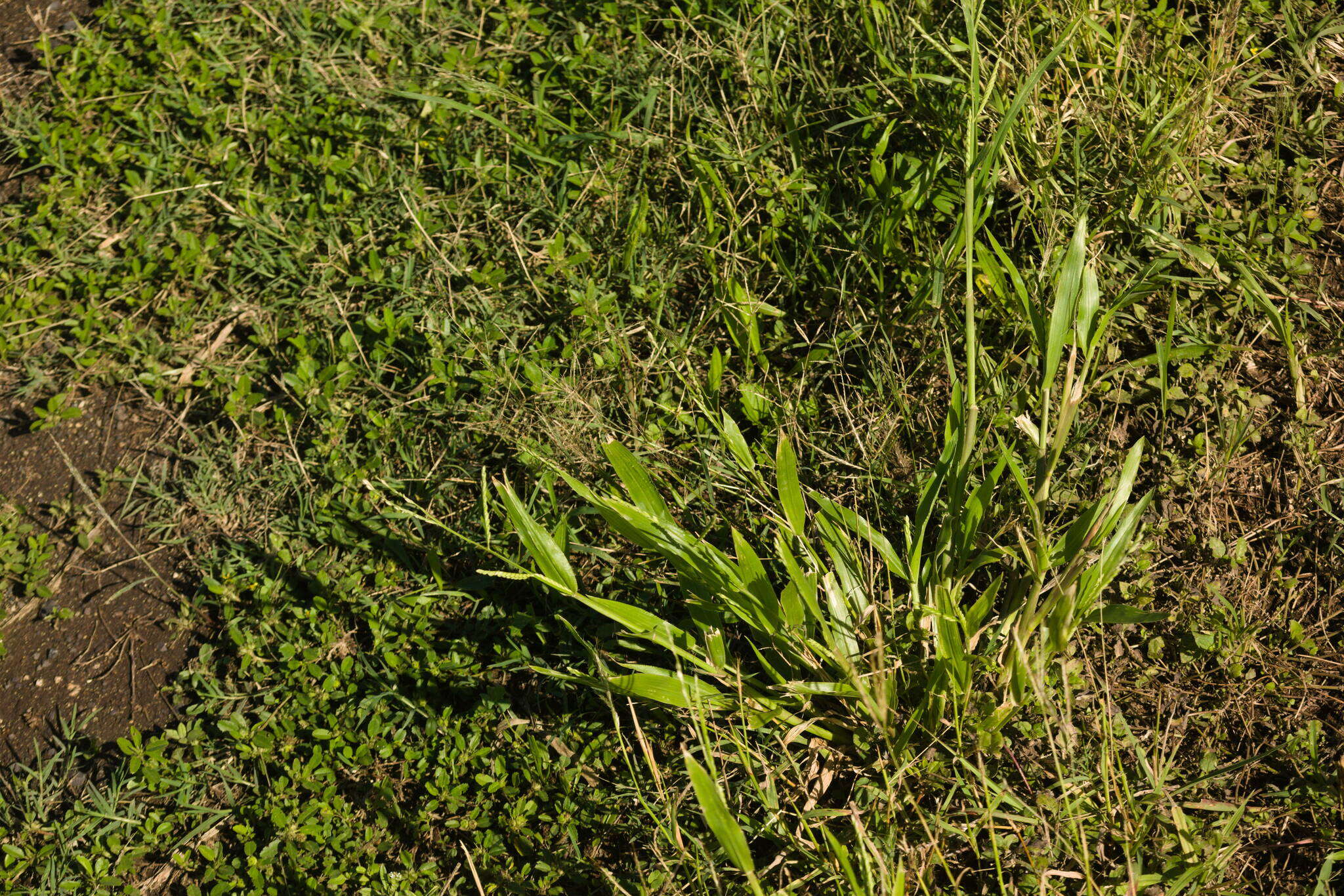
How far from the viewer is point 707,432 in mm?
2264

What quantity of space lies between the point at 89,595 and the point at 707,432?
4.62 feet

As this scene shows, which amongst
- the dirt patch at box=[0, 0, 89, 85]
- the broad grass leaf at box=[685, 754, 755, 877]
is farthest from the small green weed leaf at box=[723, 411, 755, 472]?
the dirt patch at box=[0, 0, 89, 85]

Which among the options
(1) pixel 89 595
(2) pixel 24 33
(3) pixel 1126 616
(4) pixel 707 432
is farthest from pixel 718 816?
(2) pixel 24 33

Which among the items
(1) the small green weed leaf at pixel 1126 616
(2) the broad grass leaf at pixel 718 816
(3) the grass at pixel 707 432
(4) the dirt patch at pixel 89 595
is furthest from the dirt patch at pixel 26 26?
(1) the small green weed leaf at pixel 1126 616

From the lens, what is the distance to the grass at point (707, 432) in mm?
1809

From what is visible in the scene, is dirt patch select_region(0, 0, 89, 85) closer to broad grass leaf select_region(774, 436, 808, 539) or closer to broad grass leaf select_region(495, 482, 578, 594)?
broad grass leaf select_region(495, 482, 578, 594)

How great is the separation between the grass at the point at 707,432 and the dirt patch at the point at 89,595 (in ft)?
0.23

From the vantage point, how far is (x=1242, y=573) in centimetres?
205

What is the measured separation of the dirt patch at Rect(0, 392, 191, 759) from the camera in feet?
6.95

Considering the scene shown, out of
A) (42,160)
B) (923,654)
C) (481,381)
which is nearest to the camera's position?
(923,654)

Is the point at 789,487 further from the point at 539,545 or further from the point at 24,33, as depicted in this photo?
the point at 24,33

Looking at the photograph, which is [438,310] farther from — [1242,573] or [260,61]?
[1242,573]

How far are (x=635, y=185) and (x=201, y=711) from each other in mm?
1566

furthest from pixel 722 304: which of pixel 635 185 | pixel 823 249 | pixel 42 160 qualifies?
pixel 42 160
